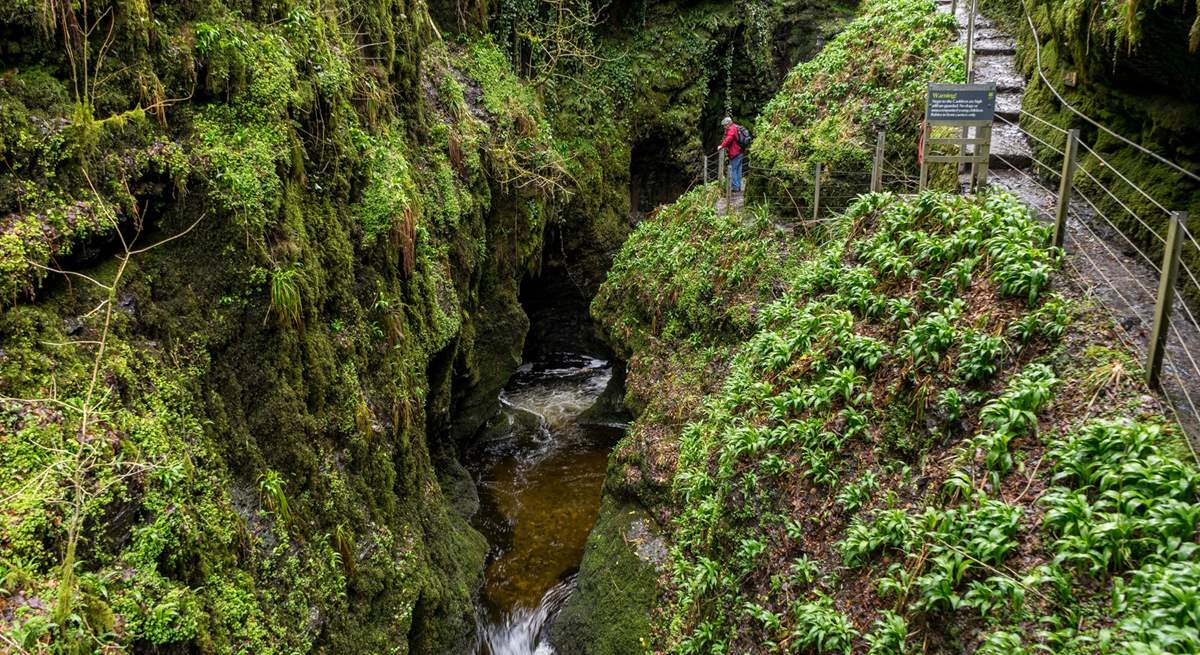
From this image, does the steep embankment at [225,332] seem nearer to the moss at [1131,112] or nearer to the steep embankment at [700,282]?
the steep embankment at [700,282]

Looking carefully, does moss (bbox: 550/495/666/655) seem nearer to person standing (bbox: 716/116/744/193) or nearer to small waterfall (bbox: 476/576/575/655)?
small waterfall (bbox: 476/576/575/655)

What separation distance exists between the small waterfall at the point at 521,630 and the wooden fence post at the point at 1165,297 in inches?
335

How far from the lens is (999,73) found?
1061 centimetres

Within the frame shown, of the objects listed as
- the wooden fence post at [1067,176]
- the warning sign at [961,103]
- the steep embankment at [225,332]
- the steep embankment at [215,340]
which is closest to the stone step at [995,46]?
the warning sign at [961,103]

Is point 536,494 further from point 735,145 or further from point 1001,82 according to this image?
point 1001,82

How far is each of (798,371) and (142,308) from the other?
251 inches

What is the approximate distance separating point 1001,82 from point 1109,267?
554cm

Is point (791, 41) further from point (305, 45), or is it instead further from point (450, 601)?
point (450, 601)

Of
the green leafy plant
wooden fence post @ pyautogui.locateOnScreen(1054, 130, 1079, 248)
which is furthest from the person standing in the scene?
the green leafy plant

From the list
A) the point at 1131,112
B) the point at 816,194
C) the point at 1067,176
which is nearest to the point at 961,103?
the point at 1131,112

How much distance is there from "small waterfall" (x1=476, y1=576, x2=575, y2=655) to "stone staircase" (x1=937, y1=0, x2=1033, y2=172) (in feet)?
29.7

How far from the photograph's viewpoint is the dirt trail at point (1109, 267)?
4734 mm

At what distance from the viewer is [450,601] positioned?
9.05 m

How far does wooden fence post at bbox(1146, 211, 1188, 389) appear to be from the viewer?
14.5 feet
